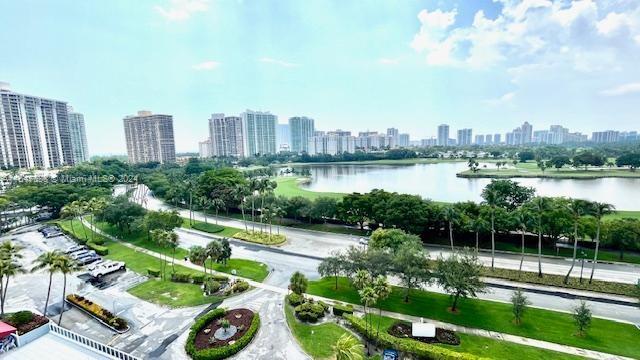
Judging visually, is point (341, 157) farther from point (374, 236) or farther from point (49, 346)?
point (49, 346)

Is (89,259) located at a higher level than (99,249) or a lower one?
lower

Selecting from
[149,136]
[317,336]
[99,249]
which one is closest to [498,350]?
[317,336]

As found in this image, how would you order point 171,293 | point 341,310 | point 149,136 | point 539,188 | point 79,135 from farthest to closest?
point 79,135, point 149,136, point 539,188, point 171,293, point 341,310

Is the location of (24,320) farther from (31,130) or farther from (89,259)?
(31,130)

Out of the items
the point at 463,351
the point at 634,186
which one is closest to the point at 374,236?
the point at 463,351

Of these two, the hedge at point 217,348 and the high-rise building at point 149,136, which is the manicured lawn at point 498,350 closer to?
the hedge at point 217,348

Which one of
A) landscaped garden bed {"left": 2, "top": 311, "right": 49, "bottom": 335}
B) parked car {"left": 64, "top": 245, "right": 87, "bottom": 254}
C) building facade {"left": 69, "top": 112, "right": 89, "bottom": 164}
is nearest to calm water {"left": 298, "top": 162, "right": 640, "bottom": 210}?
parked car {"left": 64, "top": 245, "right": 87, "bottom": 254}

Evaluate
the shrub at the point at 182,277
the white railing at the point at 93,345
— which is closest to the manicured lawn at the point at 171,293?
the shrub at the point at 182,277
